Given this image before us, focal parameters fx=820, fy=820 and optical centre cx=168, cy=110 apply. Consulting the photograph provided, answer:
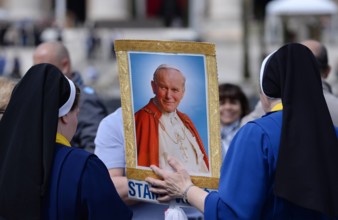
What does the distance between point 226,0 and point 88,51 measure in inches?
563

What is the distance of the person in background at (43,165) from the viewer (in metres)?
3.54

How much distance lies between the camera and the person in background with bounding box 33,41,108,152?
606cm

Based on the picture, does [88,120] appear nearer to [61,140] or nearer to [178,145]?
[178,145]

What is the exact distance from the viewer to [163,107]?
13.7 ft

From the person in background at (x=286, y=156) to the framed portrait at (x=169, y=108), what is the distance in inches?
15.3

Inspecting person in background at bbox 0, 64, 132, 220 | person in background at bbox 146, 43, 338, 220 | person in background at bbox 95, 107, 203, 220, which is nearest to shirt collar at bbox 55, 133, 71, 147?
person in background at bbox 0, 64, 132, 220

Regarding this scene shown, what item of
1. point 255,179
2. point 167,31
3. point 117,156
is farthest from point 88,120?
point 167,31

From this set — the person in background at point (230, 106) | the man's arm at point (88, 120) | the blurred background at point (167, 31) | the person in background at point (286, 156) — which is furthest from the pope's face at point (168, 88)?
the blurred background at point (167, 31)

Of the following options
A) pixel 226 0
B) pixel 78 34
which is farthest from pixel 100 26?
pixel 226 0

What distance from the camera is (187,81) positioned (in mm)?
4074

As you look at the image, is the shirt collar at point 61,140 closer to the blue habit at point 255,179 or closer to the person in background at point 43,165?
the person in background at point 43,165

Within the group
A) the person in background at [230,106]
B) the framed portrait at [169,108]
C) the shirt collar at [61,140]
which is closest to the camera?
the shirt collar at [61,140]

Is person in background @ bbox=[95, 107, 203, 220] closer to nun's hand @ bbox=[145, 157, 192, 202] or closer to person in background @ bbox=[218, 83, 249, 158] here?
nun's hand @ bbox=[145, 157, 192, 202]

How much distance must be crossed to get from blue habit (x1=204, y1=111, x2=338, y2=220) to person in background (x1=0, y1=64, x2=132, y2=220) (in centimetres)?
55
